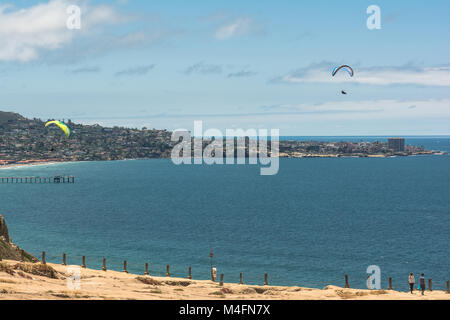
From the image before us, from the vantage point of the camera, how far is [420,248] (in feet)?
222

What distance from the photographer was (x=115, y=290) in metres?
28.2

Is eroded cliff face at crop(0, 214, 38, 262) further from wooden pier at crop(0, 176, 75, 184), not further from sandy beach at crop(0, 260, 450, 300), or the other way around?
wooden pier at crop(0, 176, 75, 184)

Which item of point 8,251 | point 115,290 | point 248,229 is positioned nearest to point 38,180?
point 248,229

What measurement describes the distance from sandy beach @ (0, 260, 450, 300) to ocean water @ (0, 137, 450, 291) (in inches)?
637

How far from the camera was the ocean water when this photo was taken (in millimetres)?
57438

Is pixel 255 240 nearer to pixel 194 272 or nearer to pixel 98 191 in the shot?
pixel 194 272

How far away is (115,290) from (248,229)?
54.8 metres

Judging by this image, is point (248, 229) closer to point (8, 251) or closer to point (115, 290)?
point (8, 251)

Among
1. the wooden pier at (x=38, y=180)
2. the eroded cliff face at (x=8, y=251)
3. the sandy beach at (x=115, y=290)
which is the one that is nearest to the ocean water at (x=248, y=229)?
the sandy beach at (x=115, y=290)
